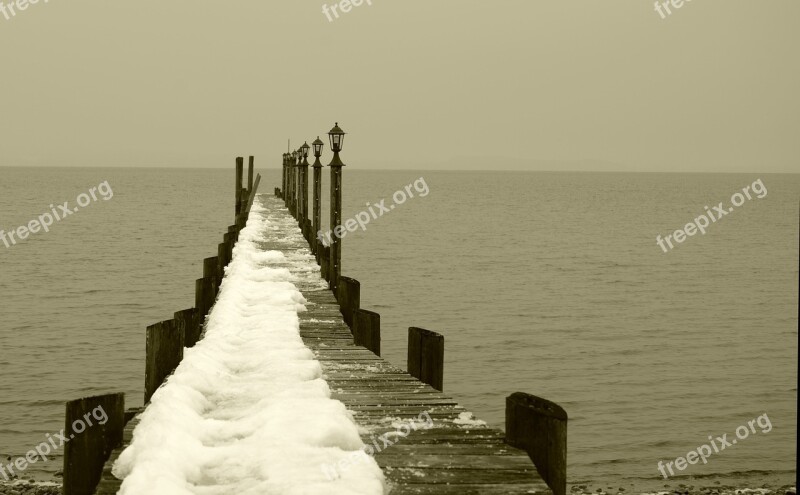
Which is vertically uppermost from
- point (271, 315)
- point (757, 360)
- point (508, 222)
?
point (508, 222)

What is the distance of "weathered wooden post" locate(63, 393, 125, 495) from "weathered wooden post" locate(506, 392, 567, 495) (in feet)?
7.99

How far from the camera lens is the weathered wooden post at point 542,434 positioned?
5.06 meters

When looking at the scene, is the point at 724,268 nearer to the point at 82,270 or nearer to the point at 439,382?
the point at 82,270

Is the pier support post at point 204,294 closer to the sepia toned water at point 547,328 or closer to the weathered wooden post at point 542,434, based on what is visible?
the sepia toned water at point 547,328

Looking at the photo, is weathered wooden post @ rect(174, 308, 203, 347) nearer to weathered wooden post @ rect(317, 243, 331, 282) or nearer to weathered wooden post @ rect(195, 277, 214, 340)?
weathered wooden post @ rect(195, 277, 214, 340)

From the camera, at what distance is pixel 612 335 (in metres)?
25.3

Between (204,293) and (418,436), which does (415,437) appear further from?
(204,293)

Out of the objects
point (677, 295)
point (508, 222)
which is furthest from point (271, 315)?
point (508, 222)

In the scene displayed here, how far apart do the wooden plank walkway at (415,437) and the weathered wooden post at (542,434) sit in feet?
0.24

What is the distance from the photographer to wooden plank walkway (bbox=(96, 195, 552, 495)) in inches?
193

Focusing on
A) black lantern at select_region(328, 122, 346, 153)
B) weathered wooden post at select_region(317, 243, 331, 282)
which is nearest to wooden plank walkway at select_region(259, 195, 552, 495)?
weathered wooden post at select_region(317, 243, 331, 282)

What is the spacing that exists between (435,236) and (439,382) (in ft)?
174
